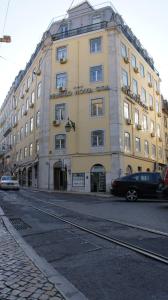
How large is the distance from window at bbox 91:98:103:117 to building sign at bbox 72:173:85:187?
640 centimetres

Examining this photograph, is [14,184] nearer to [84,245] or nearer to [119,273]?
[84,245]

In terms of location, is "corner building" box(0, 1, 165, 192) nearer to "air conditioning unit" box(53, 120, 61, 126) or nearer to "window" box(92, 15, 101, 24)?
"air conditioning unit" box(53, 120, 61, 126)

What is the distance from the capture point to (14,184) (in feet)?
104

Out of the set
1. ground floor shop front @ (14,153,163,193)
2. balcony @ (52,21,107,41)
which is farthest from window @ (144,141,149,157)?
balcony @ (52,21,107,41)

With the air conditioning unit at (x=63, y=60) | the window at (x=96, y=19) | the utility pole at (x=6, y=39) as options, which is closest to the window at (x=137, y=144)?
the air conditioning unit at (x=63, y=60)

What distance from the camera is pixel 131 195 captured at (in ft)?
62.7

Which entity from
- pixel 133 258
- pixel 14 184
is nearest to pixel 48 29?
pixel 14 184

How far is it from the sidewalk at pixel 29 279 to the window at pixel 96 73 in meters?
30.6

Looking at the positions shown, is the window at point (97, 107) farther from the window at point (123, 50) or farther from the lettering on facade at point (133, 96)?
the window at point (123, 50)

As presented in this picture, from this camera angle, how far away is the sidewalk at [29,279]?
3.96 m

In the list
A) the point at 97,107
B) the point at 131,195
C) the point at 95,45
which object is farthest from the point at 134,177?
the point at 95,45

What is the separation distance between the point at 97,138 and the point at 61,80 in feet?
27.8

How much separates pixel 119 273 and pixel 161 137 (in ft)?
146

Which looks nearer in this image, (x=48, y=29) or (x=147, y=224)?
(x=147, y=224)
